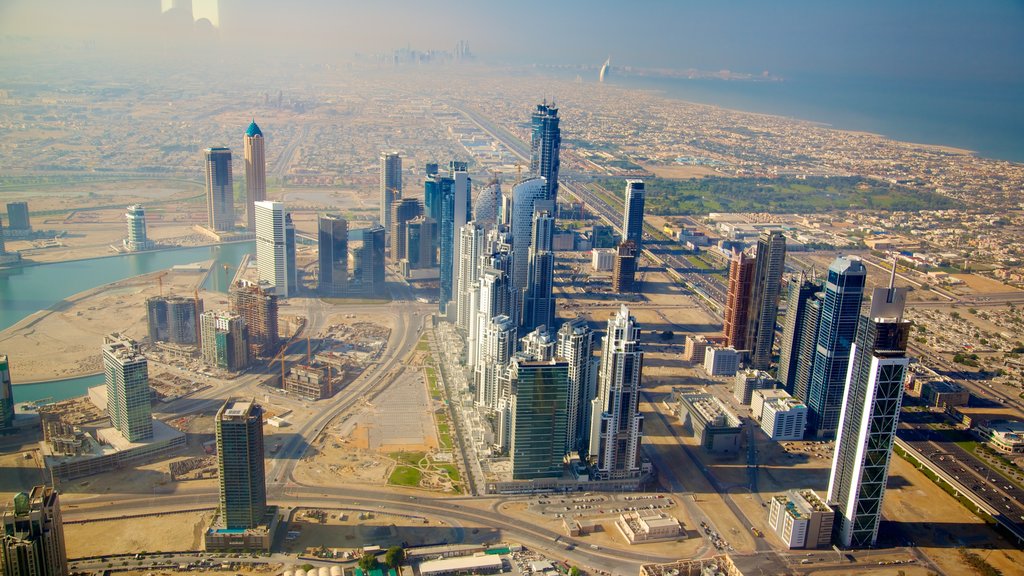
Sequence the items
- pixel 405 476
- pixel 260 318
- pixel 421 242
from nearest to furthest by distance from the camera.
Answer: pixel 405 476
pixel 260 318
pixel 421 242

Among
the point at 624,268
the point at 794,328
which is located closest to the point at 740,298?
the point at 794,328

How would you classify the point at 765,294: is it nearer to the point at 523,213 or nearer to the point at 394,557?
the point at 523,213

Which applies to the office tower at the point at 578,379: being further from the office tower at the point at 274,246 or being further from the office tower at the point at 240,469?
the office tower at the point at 274,246

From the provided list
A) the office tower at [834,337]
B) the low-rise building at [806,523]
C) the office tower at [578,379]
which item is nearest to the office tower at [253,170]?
the office tower at [578,379]

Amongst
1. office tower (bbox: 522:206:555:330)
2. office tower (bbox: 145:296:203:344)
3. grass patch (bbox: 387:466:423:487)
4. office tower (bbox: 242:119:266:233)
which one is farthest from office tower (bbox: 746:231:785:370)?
office tower (bbox: 242:119:266:233)

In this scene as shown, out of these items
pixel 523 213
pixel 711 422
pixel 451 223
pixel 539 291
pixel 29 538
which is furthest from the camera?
pixel 451 223

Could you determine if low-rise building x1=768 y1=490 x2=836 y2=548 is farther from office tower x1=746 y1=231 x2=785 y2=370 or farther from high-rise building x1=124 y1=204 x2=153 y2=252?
high-rise building x1=124 y1=204 x2=153 y2=252
